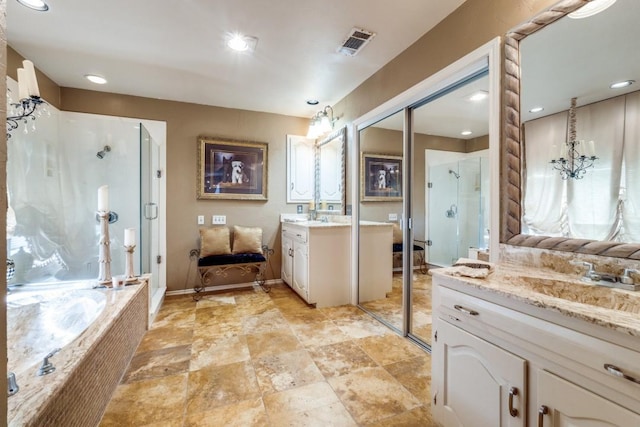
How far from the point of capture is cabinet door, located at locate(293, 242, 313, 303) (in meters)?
2.97

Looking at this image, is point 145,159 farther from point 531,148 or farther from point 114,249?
point 531,148

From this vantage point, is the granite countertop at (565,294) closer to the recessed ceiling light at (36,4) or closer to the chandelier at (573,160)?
the chandelier at (573,160)

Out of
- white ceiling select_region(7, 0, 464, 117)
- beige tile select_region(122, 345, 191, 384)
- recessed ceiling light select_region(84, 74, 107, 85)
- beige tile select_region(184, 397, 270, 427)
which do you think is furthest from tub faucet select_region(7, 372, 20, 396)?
recessed ceiling light select_region(84, 74, 107, 85)

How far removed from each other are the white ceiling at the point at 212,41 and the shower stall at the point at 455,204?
1.01 metres

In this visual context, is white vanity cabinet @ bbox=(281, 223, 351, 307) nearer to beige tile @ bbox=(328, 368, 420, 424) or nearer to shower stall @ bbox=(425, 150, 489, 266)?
shower stall @ bbox=(425, 150, 489, 266)

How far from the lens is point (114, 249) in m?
3.07

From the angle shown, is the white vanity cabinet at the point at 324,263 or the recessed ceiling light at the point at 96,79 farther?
the white vanity cabinet at the point at 324,263

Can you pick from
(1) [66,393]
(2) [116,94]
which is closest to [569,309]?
(1) [66,393]

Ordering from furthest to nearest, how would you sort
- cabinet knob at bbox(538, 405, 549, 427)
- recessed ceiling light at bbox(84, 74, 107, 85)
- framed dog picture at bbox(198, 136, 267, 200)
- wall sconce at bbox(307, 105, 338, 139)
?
framed dog picture at bbox(198, 136, 267, 200)
wall sconce at bbox(307, 105, 338, 139)
recessed ceiling light at bbox(84, 74, 107, 85)
cabinet knob at bbox(538, 405, 549, 427)

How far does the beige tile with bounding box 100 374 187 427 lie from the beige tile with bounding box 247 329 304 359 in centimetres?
52

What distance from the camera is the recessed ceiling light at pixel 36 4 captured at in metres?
1.76

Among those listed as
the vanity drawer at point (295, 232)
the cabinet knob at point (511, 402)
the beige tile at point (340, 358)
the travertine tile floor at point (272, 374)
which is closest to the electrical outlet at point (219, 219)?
the vanity drawer at point (295, 232)

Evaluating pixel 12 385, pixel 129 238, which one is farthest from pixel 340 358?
pixel 129 238

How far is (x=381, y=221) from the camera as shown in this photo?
2.71 m
